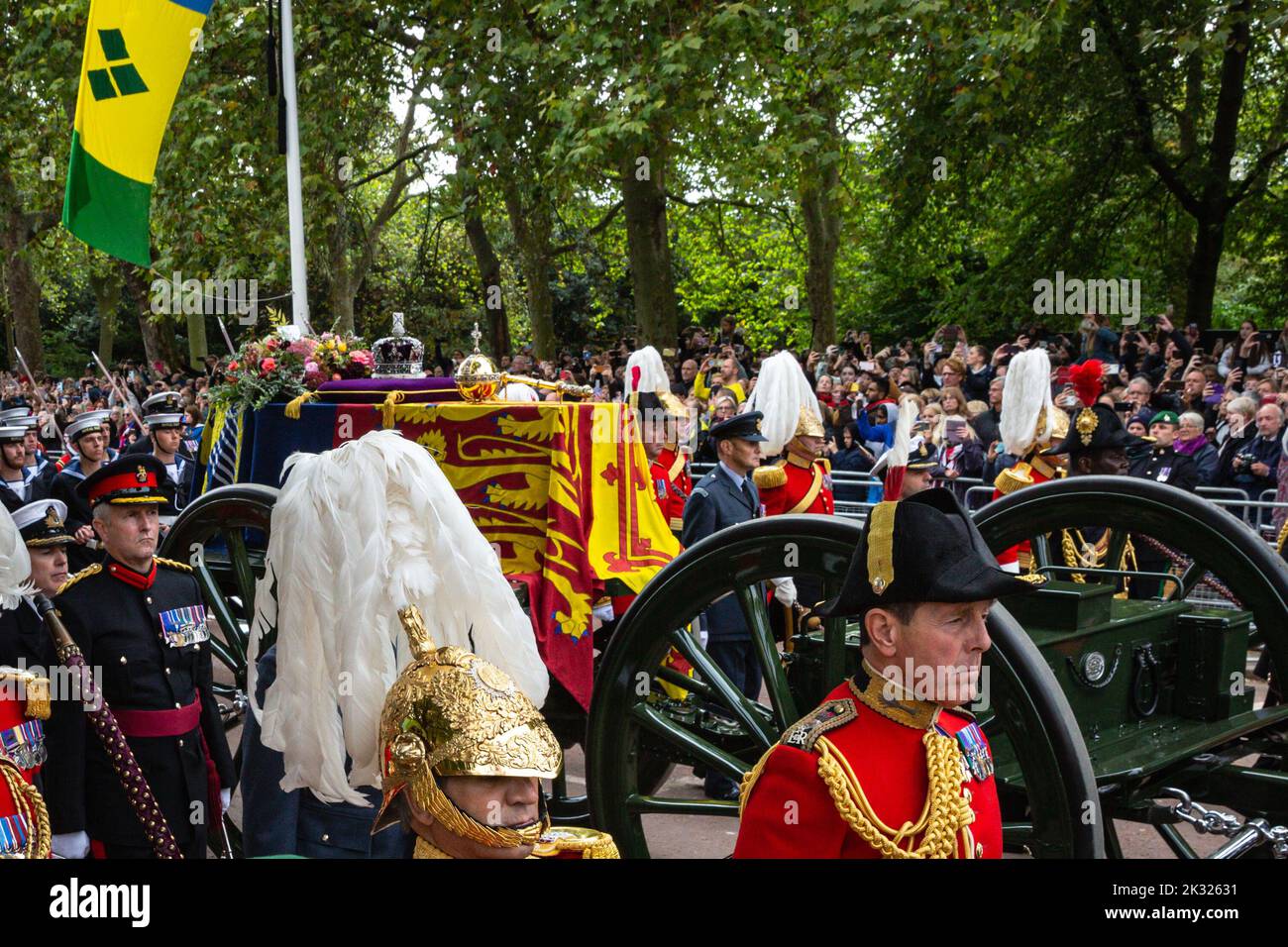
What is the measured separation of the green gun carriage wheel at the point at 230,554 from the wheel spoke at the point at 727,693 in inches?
83.3

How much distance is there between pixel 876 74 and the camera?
15.7 metres

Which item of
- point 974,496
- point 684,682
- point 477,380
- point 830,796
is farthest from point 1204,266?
point 830,796

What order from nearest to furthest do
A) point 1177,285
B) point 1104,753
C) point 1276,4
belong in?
point 1104,753 → point 1276,4 → point 1177,285

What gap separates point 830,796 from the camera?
99.0 inches

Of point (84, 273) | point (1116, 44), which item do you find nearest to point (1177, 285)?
point (1116, 44)

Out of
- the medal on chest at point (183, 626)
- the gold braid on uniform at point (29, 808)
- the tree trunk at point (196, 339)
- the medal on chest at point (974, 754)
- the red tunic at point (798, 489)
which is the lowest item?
the gold braid on uniform at point (29, 808)

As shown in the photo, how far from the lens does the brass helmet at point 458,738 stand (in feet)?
7.44

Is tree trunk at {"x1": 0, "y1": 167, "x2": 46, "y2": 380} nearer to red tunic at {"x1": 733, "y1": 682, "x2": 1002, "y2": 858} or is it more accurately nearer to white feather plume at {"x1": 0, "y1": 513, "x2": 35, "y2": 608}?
white feather plume at {"x1": 0, "y1": 513, "x2": 35, "y2": 608}

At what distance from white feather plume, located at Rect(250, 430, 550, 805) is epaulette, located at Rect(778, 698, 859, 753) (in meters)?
0.79

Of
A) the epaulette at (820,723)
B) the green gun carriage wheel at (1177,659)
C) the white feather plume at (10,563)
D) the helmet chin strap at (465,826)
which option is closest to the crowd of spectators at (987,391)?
the green gun carriage wheel at (1177,659)

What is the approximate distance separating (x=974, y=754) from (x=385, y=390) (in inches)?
158

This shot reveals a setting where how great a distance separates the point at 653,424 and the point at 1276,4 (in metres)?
8.24

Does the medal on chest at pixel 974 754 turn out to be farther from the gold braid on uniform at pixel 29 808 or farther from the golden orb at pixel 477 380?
the golden orb at pixel 477 380
